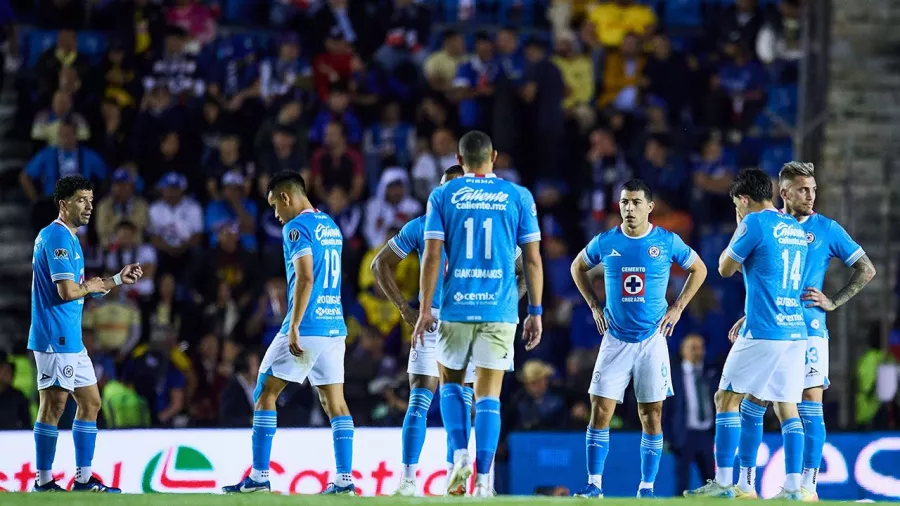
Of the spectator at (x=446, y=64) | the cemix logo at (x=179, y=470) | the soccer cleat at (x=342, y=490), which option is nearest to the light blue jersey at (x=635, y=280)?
the soccer cleat at (x=342, y=490)

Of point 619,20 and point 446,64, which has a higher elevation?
point 619,20

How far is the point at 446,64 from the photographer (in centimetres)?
2036

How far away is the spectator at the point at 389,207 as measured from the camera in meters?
18.4

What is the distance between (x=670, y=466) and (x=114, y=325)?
6702 millimetres

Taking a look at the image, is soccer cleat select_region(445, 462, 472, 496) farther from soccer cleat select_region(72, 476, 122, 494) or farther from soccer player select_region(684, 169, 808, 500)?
soccer cleat select_region(72, 476, 122, 494)

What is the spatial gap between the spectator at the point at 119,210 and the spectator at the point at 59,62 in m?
2.08

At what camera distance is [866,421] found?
16.8 meters

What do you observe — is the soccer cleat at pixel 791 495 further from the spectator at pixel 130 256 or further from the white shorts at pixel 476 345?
the spectator at pixel 130 256

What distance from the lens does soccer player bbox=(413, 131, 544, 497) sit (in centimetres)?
1012

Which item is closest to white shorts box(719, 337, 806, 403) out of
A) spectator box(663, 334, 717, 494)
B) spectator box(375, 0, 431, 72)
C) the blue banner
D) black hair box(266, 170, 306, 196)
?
the blue banner

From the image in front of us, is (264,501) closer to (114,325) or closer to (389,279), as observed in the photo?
(389,279)

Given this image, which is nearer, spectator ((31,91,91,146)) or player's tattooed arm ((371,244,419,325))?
player's tattooed arm ((371,244,419,325))

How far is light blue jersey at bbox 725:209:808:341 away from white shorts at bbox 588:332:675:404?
2.23ft

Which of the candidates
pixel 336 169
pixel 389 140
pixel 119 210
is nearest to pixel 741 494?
pixel 336 169
